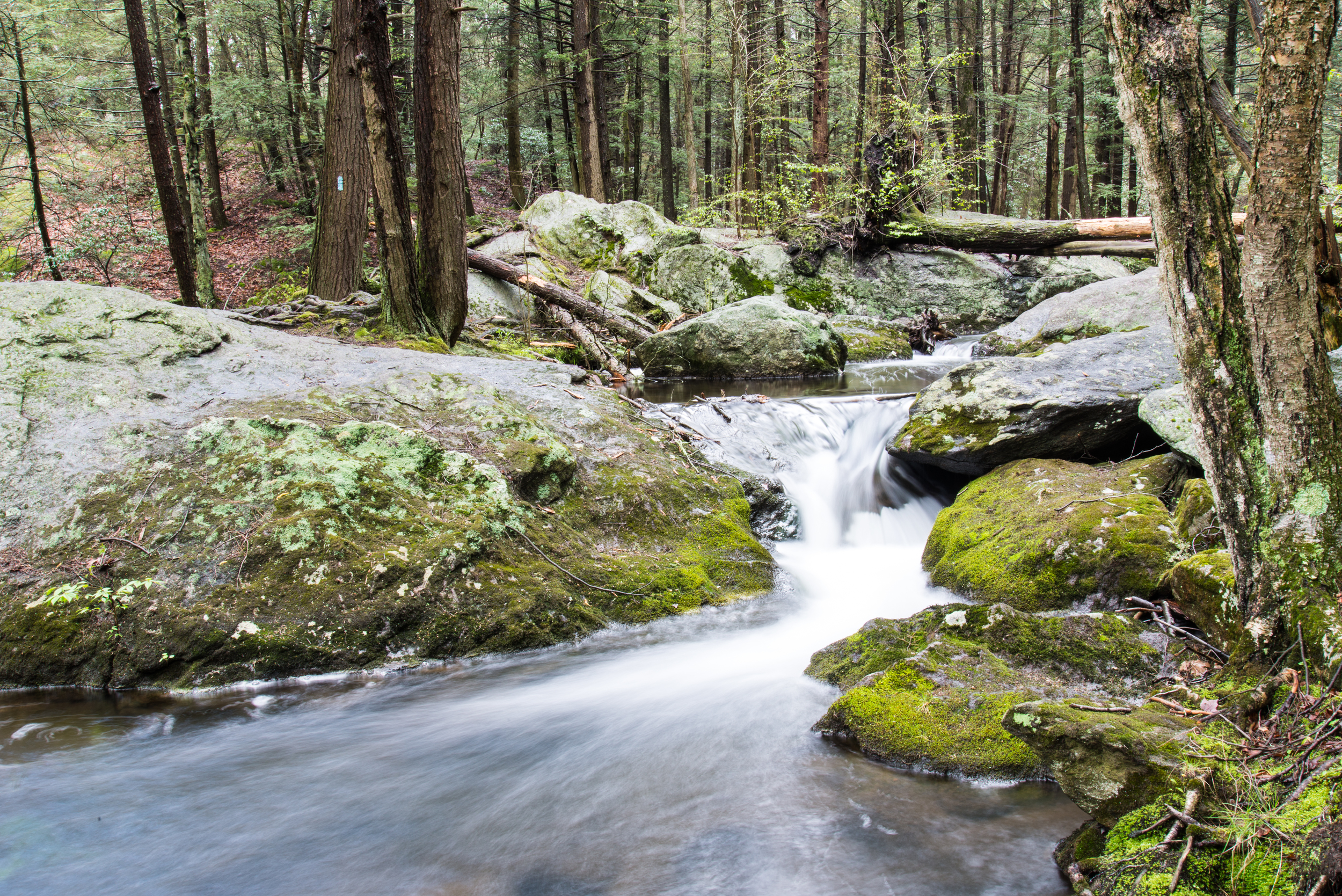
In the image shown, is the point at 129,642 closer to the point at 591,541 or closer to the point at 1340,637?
the point at 591,541

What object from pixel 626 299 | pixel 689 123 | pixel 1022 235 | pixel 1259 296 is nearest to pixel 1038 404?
pixel 1259 296

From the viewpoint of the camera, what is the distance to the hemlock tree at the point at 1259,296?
2318 millimetres

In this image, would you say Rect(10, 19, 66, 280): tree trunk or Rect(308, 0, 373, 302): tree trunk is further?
Rect(10, 19, 66, 280): tree trunk

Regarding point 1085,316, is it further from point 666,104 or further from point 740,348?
point 666,104

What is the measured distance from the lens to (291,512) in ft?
13.9

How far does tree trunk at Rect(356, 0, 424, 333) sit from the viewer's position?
7.38 m

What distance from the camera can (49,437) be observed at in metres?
4.41

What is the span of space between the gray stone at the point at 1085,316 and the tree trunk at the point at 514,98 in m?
13.5

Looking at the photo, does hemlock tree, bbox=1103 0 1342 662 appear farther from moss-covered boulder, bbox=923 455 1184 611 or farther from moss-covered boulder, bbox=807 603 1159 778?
moss-covered boulder, bbox=923 455 1184 611

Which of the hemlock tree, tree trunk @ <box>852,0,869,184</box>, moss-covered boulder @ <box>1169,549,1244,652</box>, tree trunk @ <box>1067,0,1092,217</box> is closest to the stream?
moss-covered boulder @ <box>1169,549,1244,652</box>

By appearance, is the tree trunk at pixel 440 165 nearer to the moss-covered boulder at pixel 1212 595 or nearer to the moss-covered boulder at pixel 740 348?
the moss-covered boulder at pixel 740 348

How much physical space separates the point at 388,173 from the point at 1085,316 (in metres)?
8.85

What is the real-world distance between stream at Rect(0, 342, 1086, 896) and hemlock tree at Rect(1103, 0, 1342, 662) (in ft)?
3.93

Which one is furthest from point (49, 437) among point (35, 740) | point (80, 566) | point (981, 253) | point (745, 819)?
point (981, 253)
